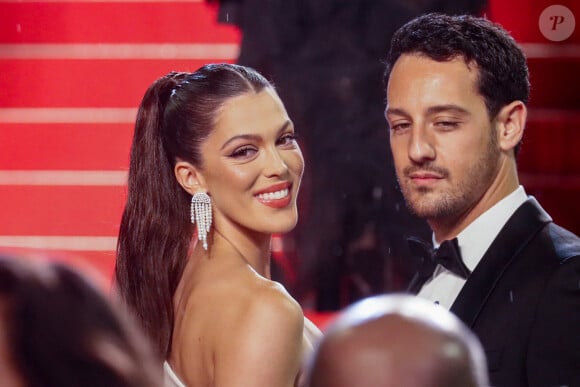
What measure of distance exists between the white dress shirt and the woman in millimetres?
340

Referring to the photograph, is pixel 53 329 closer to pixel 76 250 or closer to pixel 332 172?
pixel 332 172

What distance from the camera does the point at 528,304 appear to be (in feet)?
6.67

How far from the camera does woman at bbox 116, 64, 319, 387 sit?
2254 millimetres

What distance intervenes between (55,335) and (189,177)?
1.65 metres

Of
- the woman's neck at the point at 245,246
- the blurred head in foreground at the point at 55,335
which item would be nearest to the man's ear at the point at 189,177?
the woman's neck at the point at 245,246

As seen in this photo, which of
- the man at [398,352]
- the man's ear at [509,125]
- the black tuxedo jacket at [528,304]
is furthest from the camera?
the man's ear at [509,125]

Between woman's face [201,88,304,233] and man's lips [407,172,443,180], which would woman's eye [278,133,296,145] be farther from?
man's lips [407,172,443,180]

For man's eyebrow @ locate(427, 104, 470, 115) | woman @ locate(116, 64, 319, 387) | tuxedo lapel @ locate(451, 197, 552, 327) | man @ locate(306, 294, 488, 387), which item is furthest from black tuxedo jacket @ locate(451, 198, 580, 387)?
man @ locate(306, 294, 488, 387)

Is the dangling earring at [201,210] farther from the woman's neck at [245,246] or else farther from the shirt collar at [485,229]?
the shirt collar at [485,229]

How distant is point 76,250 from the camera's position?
184 inches

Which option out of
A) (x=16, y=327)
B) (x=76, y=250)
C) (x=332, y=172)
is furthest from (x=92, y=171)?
(x=16, y=327)

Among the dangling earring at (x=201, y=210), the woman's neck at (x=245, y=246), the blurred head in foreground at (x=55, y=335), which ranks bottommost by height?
the woman's neck at (x=245, y=246)

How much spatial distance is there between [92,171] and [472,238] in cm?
282

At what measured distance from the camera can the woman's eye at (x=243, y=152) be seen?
2.35 m
